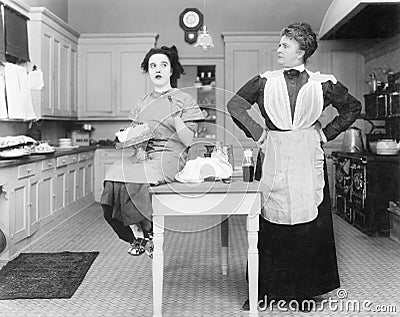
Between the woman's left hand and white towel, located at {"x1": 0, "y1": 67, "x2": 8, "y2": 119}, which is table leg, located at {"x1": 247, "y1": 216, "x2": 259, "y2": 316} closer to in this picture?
the woman's left hand

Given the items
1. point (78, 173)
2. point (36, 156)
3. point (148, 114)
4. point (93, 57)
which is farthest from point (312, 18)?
point (148, 114)

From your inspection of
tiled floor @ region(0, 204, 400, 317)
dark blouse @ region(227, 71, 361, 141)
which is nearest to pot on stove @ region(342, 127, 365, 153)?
tiled floor @ region(0, 204, 400, 317)

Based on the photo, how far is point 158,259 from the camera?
10.3ft

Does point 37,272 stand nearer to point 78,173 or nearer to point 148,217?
point 148,217

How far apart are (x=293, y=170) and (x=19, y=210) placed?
2.64 m

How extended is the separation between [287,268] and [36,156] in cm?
298

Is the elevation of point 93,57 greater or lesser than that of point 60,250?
greater

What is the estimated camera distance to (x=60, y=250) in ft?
16.9

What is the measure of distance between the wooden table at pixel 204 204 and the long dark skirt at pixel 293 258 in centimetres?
21

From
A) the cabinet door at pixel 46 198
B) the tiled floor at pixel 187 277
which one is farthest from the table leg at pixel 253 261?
the cabinet door at pixel 46 198

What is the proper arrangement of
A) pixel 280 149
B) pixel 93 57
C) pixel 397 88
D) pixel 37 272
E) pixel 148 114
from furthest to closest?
1. pixel 93 57
2. pixel 397 88
3. pixel 37 272
4. pixel 148 114
5. pixel 280 149

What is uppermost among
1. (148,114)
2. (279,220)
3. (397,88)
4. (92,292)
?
(397,88)

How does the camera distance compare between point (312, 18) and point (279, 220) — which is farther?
point (312, 18)

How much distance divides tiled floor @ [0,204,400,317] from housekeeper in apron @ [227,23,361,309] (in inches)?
8.0
